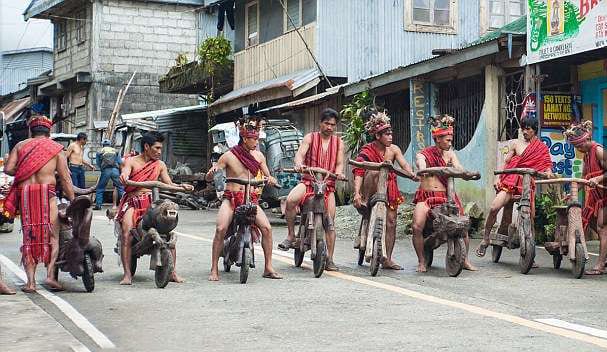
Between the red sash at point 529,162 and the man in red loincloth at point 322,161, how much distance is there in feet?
7.07

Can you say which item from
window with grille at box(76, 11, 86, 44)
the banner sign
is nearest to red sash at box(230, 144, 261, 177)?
the banner sign

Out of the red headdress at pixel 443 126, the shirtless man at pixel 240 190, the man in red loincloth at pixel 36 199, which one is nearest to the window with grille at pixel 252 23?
the red headdress at pixel 443 126

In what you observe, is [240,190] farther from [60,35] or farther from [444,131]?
[60,35]

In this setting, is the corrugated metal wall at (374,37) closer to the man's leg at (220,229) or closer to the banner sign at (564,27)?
the banner sign at (564,27)

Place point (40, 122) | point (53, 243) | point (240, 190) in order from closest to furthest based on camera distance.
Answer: point (53, 243) → point (40, 122) → point (240, 190)

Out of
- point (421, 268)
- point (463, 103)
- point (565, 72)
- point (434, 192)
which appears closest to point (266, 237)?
point (421, 268)

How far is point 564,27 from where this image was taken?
44.5ft

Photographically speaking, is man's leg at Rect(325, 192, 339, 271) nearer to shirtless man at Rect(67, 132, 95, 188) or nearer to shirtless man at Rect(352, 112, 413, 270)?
shirtless man at Rect(352, 112, 413, 270)

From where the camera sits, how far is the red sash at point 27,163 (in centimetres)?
931

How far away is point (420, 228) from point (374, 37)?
514 inches

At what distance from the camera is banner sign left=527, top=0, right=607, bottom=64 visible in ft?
41.9

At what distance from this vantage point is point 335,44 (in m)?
23.2

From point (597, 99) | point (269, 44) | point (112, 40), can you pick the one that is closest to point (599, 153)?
point (597, 99)

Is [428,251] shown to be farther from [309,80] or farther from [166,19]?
[166,19]
